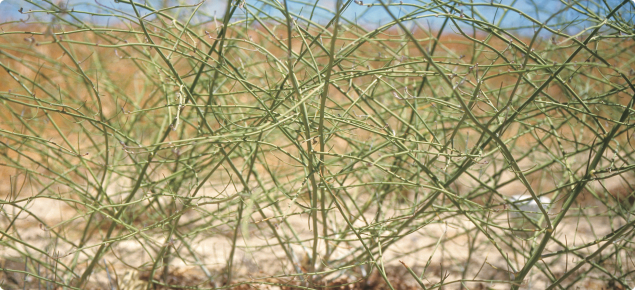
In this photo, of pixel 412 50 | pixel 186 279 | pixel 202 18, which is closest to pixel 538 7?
pixel 202 18

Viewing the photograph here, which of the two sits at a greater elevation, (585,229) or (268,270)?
(585,229)

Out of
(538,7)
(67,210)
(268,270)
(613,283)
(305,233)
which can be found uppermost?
(538,7)

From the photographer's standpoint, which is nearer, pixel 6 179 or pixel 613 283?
pixel 613 283

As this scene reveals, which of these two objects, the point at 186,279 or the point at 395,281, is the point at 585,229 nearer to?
the point at 395,281

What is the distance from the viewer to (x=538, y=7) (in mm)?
1398

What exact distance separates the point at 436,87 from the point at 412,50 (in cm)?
189

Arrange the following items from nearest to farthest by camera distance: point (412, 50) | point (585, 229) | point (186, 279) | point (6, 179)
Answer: point (186, 279), point (585, 229), point (6, 179), point (412, 50)

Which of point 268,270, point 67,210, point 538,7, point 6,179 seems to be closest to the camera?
point 538,7

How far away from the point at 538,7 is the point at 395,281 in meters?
0.91

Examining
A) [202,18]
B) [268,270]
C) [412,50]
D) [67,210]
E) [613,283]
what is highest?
[412,50]

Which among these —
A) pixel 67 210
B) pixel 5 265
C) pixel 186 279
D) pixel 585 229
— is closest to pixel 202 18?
pixel 186 279

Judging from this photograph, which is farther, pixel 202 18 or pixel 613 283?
pixel 202 18

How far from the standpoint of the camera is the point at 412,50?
12.3 ft

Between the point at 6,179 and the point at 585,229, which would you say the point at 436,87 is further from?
the point at 6,179
